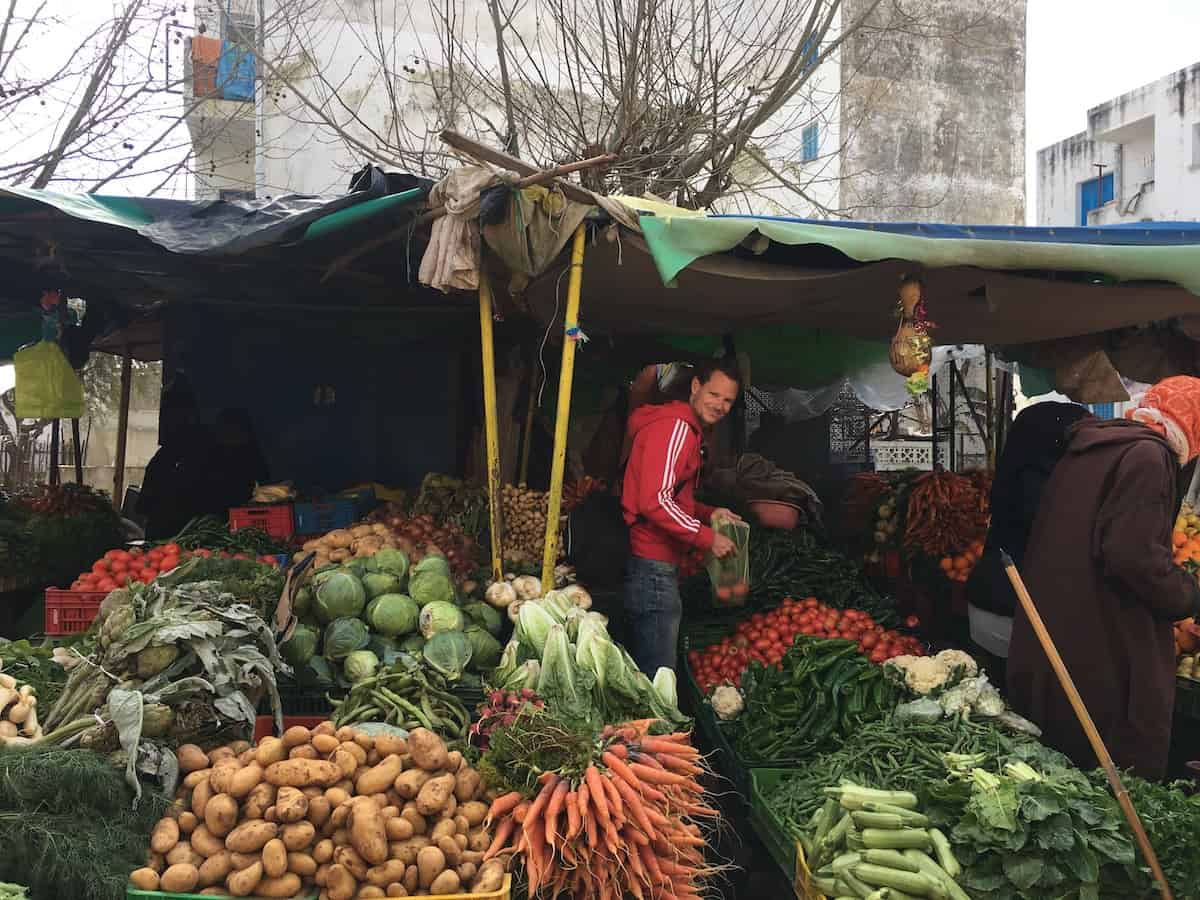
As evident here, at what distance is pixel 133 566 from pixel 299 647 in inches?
70.2

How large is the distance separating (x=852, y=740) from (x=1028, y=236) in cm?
301

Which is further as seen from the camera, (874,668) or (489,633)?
(489,633)

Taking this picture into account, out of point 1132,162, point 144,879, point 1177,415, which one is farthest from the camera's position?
point 1132,162

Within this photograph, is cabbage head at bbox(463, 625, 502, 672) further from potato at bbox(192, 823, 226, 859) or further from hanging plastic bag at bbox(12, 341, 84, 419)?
hanging plastic bag at bbox(12, 341, 84, 419)

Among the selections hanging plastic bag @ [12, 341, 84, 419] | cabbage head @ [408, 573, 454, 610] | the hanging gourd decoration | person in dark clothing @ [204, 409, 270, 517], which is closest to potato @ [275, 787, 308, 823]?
cabbage head @ [408, 573, 454, 610]

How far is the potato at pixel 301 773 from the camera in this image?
2572mm

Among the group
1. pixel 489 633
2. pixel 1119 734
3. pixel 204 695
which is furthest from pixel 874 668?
pixel 204 695

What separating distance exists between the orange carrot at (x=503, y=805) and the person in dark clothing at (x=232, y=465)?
5.37 metres

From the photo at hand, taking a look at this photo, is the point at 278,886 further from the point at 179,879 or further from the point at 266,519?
the point at 266,519

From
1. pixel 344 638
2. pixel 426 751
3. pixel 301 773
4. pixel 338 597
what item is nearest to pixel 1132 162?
pixel 338 597

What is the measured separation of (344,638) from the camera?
400cm

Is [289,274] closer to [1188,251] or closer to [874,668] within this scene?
[874,668]

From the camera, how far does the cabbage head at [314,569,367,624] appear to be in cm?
420

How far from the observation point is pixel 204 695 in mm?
2959
